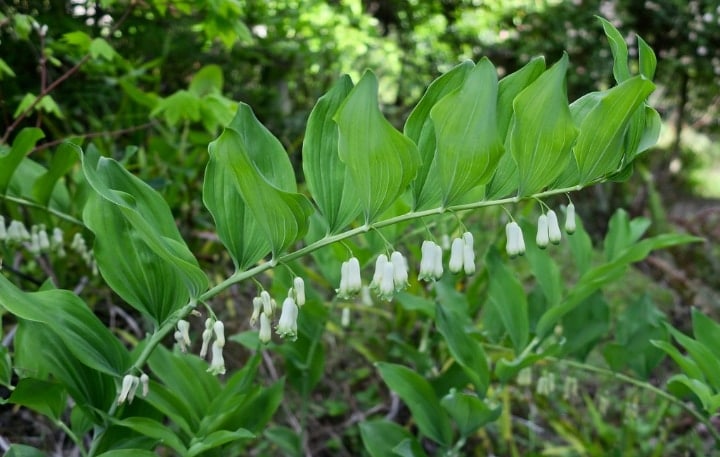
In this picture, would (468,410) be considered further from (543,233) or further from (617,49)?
(617,49)

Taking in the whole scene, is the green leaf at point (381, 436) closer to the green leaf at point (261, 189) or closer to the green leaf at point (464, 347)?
the green leaf at point (464, 347)

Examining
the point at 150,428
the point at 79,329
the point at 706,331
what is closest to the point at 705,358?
the point at 706,331

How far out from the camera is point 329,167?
1.19m

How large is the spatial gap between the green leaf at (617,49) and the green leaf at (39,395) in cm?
122

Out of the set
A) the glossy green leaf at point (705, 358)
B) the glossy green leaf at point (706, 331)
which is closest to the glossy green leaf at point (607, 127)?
the glossy green leaf at point (705, 358)

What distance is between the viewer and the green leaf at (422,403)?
5.54ft

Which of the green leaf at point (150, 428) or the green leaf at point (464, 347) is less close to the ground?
the green leaf at point (150, 428)

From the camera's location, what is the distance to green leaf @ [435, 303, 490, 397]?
5.22 ft

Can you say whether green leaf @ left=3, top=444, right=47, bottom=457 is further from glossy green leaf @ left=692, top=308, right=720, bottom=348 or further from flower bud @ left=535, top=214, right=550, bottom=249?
glossy green leaf @ left=692, top=308, right=720, bottom=348

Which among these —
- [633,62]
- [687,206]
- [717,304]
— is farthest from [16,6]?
[687,206]

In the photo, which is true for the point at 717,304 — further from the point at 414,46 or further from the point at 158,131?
the point at 414,46

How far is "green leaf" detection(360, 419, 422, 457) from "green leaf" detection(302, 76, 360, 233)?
75 cm

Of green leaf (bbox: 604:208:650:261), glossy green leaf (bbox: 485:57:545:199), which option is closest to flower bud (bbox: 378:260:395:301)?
→ glossy green leaf (bbox: 485:57:545:199)

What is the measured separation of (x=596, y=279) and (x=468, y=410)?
0.48 meters
